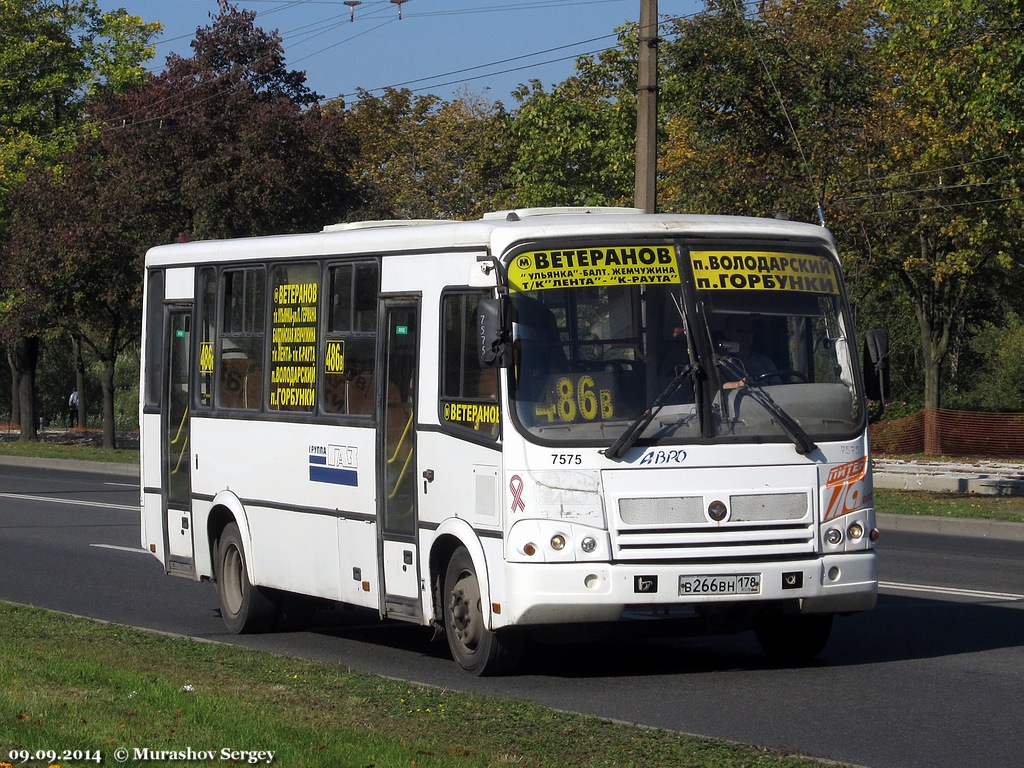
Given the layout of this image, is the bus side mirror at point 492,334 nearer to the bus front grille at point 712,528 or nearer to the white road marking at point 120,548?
the bus front grille at point 712,528

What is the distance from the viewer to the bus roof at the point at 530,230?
9.57m

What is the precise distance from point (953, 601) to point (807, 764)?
6889 millimetres

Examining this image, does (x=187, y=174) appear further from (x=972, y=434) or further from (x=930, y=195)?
(x=972, y=434)

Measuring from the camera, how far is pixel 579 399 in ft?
30.4

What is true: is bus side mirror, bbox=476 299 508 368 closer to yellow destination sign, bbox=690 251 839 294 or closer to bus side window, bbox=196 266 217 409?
yellow destination sign, bbox=690 251 839 294

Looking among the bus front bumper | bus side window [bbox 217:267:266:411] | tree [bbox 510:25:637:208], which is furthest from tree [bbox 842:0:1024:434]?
the bus front bumper

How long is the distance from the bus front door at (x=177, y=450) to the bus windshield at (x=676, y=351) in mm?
4526

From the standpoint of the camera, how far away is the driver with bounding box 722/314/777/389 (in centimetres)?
953

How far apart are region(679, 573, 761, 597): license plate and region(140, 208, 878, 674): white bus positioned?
1 cm

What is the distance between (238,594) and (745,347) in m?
4.75

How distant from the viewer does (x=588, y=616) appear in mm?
8984

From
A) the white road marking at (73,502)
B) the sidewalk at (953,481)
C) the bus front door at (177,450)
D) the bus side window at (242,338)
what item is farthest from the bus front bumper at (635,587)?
the sidewalk at (953,481)

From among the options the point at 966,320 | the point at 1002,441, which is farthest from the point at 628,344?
the point at 966,320

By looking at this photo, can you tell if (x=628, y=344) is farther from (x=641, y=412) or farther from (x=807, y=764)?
(x=807, y=764)
